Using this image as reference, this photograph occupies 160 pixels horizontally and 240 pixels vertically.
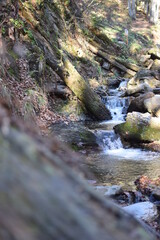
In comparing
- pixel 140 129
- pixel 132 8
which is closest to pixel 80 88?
pixel 140 129

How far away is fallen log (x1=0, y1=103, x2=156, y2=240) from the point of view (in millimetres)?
898

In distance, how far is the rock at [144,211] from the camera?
4652mm

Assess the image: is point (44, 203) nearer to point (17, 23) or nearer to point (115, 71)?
point (17, 23)

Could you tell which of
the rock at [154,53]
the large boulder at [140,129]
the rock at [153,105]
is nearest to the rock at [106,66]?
the rock at [154,53]

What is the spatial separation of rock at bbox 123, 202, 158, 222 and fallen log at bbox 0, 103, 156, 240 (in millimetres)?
3821

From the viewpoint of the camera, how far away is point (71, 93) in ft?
41.8

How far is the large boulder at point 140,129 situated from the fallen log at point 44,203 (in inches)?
364

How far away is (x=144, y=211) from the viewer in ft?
15.8

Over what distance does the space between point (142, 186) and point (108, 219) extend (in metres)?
5.73

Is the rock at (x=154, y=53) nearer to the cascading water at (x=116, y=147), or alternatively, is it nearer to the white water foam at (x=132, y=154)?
the cascading water at (x=116, y=147)

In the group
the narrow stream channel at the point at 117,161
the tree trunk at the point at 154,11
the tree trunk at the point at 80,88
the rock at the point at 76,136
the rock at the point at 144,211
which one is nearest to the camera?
the rock at the point at 144,211

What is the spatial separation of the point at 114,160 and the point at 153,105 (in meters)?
4.13

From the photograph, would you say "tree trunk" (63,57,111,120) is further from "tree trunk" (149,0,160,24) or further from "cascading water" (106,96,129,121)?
"tree trunk" (149,0,160,24)

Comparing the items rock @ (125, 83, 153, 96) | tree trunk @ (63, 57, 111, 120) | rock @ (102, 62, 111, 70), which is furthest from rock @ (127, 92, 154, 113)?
rock @ (102, 62, 111, 70)
